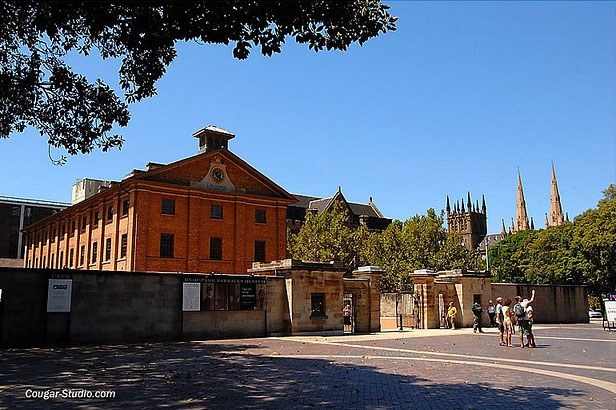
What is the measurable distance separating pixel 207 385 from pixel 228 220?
121 ft

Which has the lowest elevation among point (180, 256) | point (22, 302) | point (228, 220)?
point (22, 302)

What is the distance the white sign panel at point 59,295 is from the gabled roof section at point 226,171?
75.4ft

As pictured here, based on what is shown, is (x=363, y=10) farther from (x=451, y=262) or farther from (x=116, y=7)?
(x=451, y=262)

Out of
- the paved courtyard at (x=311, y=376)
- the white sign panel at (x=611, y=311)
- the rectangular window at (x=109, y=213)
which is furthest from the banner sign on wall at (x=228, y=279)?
the rectangular window at (x=109, y=213)

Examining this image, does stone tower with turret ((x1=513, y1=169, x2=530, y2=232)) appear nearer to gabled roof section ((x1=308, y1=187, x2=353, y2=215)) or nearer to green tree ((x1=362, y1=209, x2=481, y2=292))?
gabled roof section ((x1=308, y1=187, x2=353, y2=215))

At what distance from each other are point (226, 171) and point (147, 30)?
39.7 metres

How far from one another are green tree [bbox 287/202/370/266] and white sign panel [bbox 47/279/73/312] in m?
34.8

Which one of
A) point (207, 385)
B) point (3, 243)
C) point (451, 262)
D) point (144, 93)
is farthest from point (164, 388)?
point (3, 243)

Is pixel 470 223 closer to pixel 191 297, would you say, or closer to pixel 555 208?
pixel 555 208

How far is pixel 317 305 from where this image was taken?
2675cm

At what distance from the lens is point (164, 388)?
10477 millimetres

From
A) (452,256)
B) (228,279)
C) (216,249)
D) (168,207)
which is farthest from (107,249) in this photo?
(452,256)

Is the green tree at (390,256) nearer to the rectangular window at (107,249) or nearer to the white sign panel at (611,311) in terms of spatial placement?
the white sign panel at (611,311)

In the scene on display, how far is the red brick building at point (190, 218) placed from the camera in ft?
141
